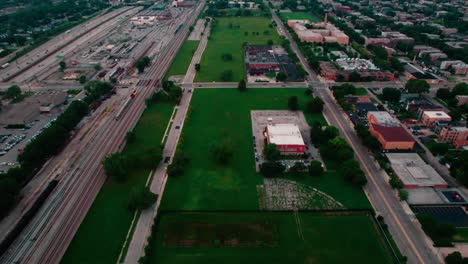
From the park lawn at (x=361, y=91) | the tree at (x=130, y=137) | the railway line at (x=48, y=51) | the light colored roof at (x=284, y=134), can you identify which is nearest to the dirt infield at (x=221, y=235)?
the light colored roof at (x=284, y=134)

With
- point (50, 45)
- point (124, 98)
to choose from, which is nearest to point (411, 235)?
point (124, 98)

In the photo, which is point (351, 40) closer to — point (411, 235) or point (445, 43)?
point (445, 43)

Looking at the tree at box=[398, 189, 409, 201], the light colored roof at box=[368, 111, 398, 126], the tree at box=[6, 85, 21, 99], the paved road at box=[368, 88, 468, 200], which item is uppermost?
the tree at box=[6, 85, 21, 99]

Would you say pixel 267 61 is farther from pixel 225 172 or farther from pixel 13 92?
pixel 13 92

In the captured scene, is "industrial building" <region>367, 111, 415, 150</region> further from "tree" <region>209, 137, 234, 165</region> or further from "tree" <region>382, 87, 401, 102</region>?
"tree" <region>209, 137, 234, 165</region>

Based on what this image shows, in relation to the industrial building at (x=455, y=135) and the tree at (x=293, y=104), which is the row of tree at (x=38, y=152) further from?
the industrial building at (x=455, y=135)

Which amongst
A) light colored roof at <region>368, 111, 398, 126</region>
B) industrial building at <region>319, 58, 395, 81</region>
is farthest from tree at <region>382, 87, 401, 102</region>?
industrial building at <region>319, 58, 395, 81</region>
